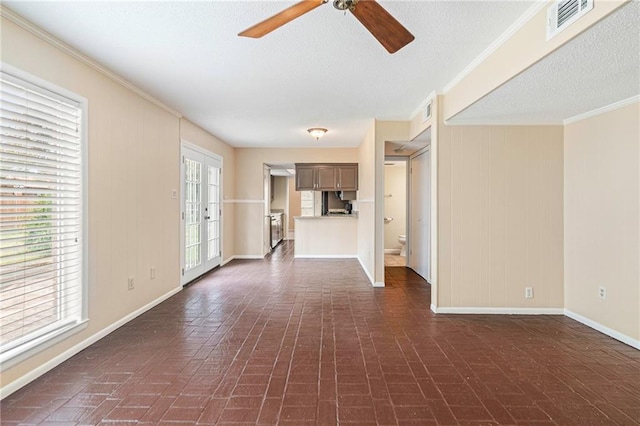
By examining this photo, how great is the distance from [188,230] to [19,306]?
104 inches

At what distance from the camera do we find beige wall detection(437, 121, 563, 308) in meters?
3.35

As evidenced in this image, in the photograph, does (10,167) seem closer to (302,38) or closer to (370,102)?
(302,38)

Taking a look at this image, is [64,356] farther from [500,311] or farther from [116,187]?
[500,311]

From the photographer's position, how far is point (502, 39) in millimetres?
2242

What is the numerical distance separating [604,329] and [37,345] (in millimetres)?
4720

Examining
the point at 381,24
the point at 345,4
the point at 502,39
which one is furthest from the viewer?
the point at 502,39

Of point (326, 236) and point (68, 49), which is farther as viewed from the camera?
point (326, 236)

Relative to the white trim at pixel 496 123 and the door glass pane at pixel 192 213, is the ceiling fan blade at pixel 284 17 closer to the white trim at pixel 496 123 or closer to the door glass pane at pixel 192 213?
the white trim at pixel 496 123

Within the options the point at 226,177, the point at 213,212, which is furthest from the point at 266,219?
the point at 213,212

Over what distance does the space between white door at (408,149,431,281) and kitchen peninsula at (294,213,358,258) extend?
1508 mm

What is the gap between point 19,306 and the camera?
2051 mm

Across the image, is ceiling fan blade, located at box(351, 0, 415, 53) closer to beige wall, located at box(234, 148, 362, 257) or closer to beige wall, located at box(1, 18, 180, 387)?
beige wall, located at box(1, 18, 180, 387)

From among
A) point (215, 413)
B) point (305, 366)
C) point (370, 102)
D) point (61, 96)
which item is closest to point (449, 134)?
point (370, 102)

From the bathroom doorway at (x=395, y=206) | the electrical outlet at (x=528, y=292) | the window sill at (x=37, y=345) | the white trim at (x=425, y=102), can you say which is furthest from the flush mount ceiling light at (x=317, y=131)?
the window sill at (x=37, y=345)
